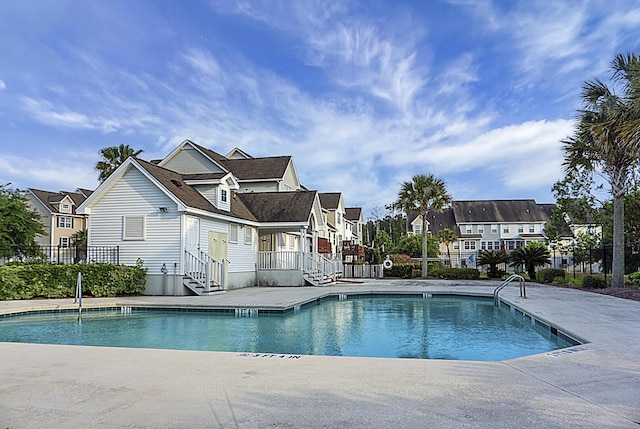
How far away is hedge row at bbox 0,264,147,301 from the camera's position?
17.2 m

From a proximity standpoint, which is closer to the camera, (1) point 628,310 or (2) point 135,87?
(1) point 628,310

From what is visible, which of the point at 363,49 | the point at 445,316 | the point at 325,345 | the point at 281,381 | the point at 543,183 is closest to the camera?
the point at 281,381

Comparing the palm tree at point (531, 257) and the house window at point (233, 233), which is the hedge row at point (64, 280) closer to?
the house window at point (233, 233)

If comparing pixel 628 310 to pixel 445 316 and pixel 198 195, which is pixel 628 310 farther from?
pixel 198 195

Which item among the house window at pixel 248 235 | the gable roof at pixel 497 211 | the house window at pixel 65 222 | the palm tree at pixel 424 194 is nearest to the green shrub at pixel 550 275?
the palm tree at pixel 424 194

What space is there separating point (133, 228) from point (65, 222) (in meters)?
35.6

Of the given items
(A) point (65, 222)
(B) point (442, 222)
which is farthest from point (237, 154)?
(B) point (442, 222)

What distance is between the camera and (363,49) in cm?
1856

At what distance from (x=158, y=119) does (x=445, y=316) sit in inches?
724

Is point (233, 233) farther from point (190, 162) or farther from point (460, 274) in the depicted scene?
point (460, 274)

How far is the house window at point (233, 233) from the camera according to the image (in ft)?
76.5

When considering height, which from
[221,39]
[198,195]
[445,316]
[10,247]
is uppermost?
[221,39]

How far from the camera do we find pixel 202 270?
19.9 m

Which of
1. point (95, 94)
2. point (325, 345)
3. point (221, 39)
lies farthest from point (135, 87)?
point (325, 345)
